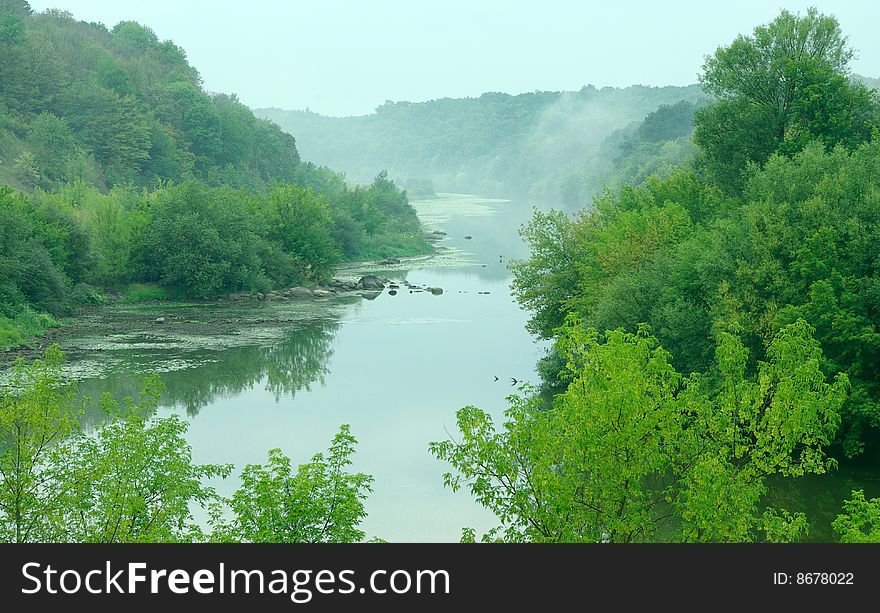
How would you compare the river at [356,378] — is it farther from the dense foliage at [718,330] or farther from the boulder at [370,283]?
the boulder at [370,283]

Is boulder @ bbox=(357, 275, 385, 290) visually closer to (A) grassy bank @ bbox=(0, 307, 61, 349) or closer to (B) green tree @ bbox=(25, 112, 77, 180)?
(A) grassy bank @ bbox=(0, 307, 61, 349)

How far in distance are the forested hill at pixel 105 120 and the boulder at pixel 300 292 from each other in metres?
29.1

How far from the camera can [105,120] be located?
110688 mm

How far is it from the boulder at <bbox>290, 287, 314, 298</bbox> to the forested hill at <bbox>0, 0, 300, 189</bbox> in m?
29.1

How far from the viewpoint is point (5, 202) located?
61281 millimetres

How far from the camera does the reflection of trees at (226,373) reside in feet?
143

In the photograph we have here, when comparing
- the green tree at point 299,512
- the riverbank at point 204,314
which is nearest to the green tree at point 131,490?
the green tree at point 299,512

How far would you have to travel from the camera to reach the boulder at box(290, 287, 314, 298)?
77062 mm

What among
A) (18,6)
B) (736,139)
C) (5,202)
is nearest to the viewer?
(736,139)

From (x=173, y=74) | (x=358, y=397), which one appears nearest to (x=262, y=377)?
(x=358, y=397)

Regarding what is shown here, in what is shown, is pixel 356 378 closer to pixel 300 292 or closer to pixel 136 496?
pixel 136 496

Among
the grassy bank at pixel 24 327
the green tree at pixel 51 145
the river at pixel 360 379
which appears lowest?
the river at pixel 360 379
